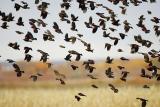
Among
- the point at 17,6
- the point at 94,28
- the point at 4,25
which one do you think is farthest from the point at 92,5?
the point at 4,25

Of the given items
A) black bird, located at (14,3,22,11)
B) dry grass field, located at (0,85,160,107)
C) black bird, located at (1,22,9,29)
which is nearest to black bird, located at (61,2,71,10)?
black bird, located at (14,3,22,11)

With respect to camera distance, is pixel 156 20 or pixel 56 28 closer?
pixel 56 28

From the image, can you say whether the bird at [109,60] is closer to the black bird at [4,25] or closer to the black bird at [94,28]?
the black bird at [94,28]

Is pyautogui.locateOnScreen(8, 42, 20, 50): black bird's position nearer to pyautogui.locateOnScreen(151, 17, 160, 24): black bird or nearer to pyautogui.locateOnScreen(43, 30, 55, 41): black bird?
pyautogui.locateOnScreen(43, 30, 55, 41): black bird

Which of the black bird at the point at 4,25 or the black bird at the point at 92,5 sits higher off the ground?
the black bird at the point at 92,5

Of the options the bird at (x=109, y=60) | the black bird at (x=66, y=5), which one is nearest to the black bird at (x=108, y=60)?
the bird at (x=109, y=60)

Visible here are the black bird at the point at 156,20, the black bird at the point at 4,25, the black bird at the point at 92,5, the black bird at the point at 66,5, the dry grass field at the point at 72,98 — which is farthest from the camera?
the dry grass field at the point at 72,98

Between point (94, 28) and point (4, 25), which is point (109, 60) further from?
point (4, 25)

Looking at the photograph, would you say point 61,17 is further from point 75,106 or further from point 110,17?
point 75,106

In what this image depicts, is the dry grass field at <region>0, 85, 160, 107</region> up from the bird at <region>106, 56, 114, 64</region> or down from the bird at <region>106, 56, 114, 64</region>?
down
